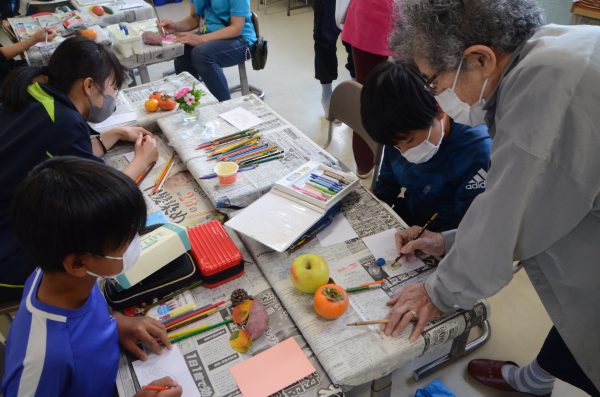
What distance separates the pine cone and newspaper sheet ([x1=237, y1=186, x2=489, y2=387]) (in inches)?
3.2

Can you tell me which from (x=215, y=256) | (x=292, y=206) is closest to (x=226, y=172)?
(x=292, y=206)

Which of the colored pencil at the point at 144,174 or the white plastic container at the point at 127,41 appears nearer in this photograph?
the colored pencil at the point at 144,174

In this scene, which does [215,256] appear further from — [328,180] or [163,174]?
[163,174]

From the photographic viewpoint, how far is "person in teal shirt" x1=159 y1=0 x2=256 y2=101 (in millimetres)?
2924

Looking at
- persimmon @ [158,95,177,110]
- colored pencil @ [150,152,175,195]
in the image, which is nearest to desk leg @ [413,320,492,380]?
colored pencil @ [150,152,175,195]

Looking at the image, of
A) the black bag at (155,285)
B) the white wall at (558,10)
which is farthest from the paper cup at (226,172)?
the white wall at (558,10)

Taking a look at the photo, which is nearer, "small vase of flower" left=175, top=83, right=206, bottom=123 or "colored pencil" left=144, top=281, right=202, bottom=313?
"colored pencil" left=144, top=281, right=202, bottom=313

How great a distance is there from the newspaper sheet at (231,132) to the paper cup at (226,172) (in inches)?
0.8

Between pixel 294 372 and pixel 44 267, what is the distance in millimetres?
558

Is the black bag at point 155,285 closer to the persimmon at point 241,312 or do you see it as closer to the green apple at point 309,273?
the persimmon at point 241,312

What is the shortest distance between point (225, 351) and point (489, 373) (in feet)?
3.74

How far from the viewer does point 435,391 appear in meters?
1.46

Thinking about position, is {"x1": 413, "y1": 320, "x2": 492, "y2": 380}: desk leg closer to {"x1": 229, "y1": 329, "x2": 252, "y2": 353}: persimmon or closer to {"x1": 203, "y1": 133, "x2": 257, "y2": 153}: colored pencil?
{"x1": 229, "y1": 329, "x2": 252, "y2": 353}: persimmon

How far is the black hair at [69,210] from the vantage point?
0.77 metres
